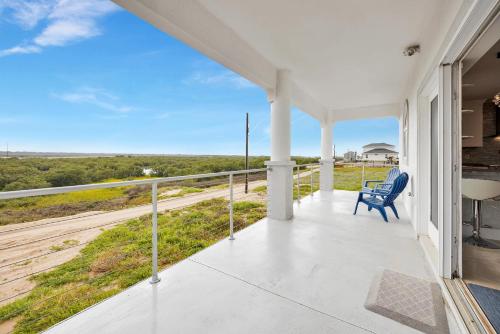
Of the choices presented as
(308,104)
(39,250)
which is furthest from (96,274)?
(308,104)

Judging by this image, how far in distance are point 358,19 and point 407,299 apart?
8.34ft

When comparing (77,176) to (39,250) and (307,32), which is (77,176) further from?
(307,32)

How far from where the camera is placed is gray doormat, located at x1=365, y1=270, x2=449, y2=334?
4.27ft

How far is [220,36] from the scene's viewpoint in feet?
7.50

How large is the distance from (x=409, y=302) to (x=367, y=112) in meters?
5.41

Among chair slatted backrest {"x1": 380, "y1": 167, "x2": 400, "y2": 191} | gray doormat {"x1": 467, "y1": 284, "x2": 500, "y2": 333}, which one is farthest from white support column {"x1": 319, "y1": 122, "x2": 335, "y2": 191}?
gray doormat {"x1": 467, "y1": 284, "x2": 500, "y2": 333}

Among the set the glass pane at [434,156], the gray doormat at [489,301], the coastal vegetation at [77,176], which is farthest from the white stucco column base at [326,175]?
the gray doormat at [489,301]

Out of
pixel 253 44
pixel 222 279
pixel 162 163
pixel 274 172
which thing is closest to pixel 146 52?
pixel 162 163

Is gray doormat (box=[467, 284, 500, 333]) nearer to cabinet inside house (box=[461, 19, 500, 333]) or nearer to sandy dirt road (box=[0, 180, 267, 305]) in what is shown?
cabinet inside house (box=[461, 19, 500, 333])

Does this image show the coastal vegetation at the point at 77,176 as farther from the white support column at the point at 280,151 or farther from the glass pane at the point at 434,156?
the glass pane at the point at 434,156

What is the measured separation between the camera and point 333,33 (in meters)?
2.42

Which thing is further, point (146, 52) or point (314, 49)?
point (146, 52)

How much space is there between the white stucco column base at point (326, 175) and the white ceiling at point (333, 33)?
8.75 feet

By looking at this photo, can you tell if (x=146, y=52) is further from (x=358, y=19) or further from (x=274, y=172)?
(x=358, y=19)
